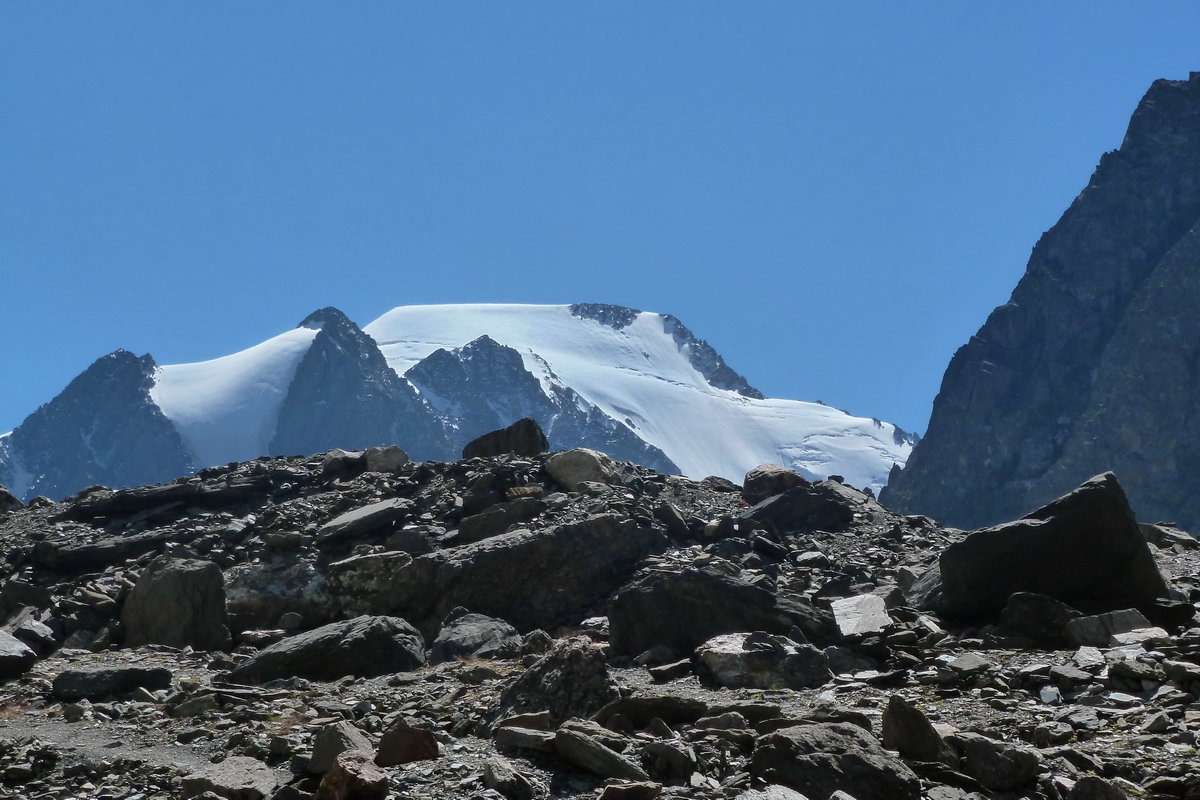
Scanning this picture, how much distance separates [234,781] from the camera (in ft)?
26.8

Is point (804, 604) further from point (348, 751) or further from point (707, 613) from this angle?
point (348, 751)

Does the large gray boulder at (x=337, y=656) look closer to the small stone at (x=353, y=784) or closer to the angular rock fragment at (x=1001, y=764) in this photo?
the small stone at (x=353, y=784)

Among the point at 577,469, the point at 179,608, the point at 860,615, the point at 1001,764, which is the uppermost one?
the point at 577,469

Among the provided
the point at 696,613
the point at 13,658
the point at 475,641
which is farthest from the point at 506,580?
the point at 13,658

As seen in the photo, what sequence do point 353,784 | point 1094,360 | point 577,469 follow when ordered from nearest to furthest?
point 353,784, point 577,469, point 1094,360

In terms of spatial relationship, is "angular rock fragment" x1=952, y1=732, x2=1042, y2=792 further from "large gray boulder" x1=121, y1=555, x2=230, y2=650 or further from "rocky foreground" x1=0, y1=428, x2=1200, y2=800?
"large gray boulder" x1=121, y1=555, x2=230, y2=650

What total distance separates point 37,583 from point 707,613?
47.0ft

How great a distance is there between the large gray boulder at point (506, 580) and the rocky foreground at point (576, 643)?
47 millimetres

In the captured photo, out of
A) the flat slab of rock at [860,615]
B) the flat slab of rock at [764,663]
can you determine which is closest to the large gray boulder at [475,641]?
the flat slab of rock at [764,663]

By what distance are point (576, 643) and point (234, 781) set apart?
3.36 metres

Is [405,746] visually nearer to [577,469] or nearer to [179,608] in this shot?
[179,608]

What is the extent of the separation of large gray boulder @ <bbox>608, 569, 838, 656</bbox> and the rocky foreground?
0.04 metres

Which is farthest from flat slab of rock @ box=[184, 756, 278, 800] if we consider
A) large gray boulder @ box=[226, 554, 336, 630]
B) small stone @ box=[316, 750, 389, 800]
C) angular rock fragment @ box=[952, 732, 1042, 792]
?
large gray boulder @ box=[226, 554, 336, 630]

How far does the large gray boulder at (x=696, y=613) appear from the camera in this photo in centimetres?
1348
